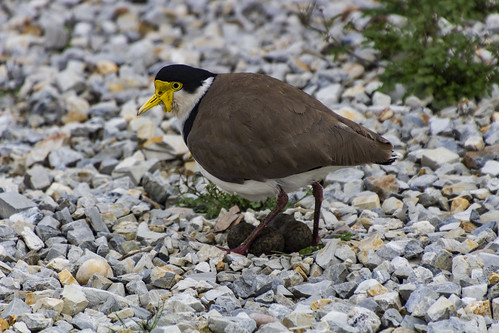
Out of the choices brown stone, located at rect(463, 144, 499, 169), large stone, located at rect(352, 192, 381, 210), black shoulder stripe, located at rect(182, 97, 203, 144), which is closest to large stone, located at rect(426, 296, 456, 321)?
large stone, located at rect(352, 192, 381, 210)

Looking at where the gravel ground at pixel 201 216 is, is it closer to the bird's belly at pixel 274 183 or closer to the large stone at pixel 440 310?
the large stone at pixel 440 310

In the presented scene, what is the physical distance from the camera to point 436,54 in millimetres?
7352

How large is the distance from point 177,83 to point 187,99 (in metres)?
0.16

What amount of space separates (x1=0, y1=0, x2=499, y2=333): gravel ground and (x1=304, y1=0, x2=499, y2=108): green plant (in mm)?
188

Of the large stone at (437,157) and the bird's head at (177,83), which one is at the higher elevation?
the bird's head at (177,83)

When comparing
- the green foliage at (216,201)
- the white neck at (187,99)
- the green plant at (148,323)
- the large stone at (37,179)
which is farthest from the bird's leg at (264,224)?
the large stone at (37,179)

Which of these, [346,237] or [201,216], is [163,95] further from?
[346,237]

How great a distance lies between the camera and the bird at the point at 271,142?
521 centimetres

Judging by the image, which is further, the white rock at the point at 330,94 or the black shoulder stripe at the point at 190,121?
the white rock at the point at 330,94

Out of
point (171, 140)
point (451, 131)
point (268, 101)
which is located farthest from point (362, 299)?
point (171, 140)

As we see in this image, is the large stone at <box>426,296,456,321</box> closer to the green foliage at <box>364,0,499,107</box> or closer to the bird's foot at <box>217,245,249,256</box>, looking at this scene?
the bird's foot at <box>217,245,249,256</box>

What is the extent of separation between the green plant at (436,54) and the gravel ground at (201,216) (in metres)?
0.19

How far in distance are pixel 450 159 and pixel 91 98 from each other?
4479mm

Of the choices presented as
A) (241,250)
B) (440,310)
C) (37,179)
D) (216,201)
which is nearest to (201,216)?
(216,201)
